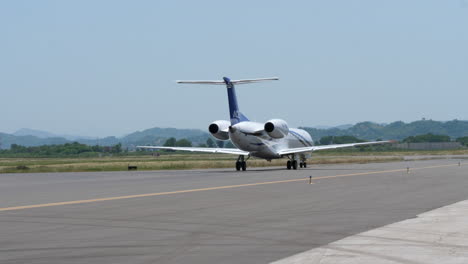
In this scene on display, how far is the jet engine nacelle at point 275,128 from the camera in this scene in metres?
51.8

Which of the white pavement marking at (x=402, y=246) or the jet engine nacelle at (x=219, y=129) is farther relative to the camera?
the jet engine nacelle at (x=219, y=129)

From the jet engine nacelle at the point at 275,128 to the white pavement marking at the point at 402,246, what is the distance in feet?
117

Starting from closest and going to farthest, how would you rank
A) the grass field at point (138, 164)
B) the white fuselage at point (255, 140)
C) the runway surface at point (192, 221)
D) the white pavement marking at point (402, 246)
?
the white pavement marking at point (402, 246) < the runway surface at point (192, 221) < the white fuselage at point (255, 140) < the grass field at point (138, 164)

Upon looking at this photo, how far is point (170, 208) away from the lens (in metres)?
20.0

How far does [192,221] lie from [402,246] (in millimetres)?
6004

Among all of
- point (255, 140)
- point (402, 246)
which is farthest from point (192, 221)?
point (255, 140)

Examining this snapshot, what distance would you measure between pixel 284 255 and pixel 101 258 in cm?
301

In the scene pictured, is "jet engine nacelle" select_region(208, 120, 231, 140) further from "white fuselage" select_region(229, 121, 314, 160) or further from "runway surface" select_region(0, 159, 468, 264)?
"runway surface" select_region(0, 159, 468, 264)

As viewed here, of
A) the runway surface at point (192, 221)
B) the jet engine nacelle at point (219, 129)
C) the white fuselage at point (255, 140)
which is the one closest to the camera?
the runway surface at point (192, 221)

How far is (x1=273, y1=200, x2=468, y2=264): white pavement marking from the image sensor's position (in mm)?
10578

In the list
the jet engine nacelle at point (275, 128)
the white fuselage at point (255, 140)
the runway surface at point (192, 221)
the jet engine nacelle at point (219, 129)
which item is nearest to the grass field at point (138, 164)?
the white fuselage at point (255, 140)

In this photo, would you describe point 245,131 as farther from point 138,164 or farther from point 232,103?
point 138,164

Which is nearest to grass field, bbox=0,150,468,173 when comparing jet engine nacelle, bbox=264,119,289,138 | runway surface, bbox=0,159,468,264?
jet engine nacelle, bbox=264,119,289,138

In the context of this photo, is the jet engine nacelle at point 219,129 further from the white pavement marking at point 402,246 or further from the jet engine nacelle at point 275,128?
the white pavement marking at point 402,246
